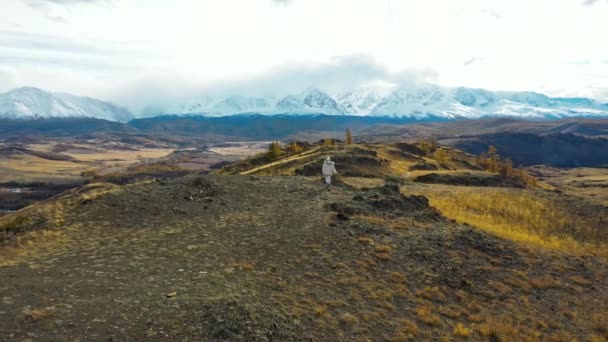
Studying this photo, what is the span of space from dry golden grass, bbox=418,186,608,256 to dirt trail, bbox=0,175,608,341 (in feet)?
17.6

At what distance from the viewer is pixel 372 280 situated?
2189 centimetres

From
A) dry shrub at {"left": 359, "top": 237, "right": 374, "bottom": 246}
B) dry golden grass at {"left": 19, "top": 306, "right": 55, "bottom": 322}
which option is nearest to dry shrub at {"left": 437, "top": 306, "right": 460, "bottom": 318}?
dry shrub at {"left": 359, "top": 237, "right": 374, "bottom": 246}

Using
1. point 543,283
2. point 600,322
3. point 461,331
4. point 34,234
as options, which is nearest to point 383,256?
point 461,331

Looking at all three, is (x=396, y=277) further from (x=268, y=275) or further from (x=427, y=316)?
(x=268, y=275)

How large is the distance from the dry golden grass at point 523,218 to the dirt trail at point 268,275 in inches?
211

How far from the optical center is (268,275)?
20.8 meters

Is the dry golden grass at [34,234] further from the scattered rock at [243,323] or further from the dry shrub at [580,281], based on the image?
the dry shrub at [580,281]

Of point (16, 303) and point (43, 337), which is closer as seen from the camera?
point (43, 337)

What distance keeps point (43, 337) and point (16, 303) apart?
2.90 meters

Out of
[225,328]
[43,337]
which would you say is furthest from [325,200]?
[43,337]

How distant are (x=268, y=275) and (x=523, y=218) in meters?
30.1

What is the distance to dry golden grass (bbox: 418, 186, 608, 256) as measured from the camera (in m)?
35.6

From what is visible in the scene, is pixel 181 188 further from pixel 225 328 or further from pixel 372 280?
pixel 225 328

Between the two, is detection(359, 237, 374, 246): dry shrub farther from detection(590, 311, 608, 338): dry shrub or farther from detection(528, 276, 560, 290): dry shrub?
detection(590, 311, 608, 338): dry shrub
